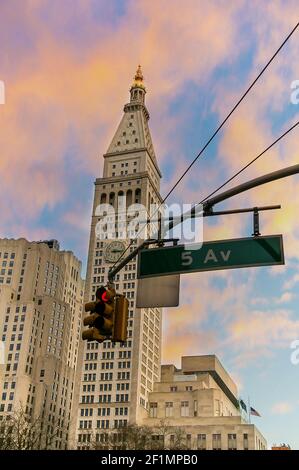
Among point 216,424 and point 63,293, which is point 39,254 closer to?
point 63,293

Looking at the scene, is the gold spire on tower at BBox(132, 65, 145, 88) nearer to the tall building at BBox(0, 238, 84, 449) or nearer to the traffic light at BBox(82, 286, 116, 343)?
the tall building at BBox(0, 238, 84, 449)

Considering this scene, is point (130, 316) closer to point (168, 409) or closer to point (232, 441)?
point (168, 409)

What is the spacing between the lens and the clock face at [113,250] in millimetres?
135500

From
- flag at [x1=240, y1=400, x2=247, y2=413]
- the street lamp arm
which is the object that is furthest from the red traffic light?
flag at [x1=240, y1=400, x2=247, y2=413]

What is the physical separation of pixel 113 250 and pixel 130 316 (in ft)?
56.7

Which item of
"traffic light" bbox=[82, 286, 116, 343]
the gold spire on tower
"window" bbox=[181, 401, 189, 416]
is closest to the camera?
"traffic light" bbox=[82, 286, 116, 343]

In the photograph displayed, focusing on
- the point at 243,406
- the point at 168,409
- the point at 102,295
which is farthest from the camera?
the point at 243,406

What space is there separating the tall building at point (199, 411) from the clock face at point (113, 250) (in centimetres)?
3160

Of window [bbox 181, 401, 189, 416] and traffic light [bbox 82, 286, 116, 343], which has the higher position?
window [bbox 181, 401, 189, 416]

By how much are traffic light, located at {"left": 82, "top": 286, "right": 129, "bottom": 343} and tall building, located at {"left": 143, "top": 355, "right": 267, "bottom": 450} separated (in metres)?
91.6

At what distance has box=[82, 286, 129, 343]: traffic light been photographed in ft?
38.9

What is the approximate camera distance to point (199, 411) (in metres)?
118

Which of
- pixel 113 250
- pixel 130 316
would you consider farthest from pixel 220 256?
pixel 113 250
